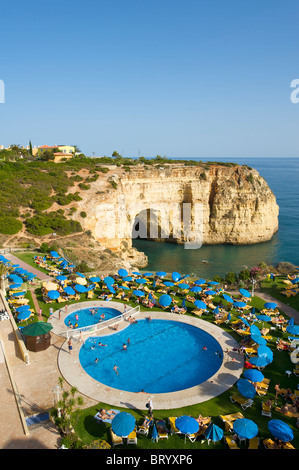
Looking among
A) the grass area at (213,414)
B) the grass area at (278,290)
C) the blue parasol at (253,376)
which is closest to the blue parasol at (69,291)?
the grass area at (213,414)

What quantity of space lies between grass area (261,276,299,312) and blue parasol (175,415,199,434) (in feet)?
65.3

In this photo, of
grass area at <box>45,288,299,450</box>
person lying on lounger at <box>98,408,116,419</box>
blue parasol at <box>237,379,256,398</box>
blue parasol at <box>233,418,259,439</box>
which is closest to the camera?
blue parasol at <box>233,418,259,439</box>

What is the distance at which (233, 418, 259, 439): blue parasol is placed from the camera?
1379 centimetres

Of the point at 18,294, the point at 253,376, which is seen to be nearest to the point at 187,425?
the point at 253,376

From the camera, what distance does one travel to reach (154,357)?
2227 centimetres

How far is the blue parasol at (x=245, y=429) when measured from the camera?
13789 millimetres

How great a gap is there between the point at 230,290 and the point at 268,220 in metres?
36.9

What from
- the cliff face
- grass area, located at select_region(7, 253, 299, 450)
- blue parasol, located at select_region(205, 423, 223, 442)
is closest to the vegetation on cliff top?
the cliff face

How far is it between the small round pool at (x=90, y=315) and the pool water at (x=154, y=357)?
2.50 m

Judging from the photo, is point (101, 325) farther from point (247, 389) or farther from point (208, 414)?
point (247, 389)

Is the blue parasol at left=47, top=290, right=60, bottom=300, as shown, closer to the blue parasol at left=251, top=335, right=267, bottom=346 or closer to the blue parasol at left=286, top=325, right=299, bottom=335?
the blue parasol at left=251, top=335, right=267, bottom=346

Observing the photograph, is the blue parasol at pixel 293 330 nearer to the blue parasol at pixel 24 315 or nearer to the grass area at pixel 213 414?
the grass area at pixel 213 414

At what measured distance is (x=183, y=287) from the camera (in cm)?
3100
